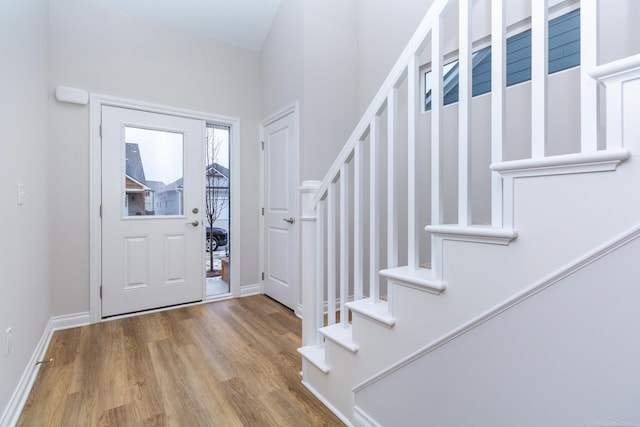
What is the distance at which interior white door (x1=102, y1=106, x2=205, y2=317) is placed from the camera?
2844mm

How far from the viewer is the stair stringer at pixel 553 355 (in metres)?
0.69

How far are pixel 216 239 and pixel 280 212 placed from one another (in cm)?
152

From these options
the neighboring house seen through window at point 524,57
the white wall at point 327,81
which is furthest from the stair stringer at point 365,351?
the white wall at point 327,81

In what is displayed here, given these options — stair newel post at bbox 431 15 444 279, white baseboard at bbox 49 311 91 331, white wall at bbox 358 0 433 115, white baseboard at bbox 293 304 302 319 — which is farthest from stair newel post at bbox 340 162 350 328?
white baseboard at bbox 49 311 91 331

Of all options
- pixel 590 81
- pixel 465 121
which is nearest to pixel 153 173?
pixel 465 121

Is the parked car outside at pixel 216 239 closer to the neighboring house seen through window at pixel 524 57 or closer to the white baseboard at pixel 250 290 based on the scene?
the white baseboard at pixel 250 290

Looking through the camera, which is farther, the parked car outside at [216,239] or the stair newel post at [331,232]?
the parked car outside at [216,239]

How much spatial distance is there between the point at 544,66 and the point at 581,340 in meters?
0.70

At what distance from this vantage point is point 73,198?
2.67m

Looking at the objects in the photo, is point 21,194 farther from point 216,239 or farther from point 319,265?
point 216,239

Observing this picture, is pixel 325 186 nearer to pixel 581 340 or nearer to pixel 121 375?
pixel 581 340

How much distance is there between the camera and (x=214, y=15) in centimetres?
308

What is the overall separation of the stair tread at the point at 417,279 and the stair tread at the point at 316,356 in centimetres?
72

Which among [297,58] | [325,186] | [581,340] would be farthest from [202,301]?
[581,340]
